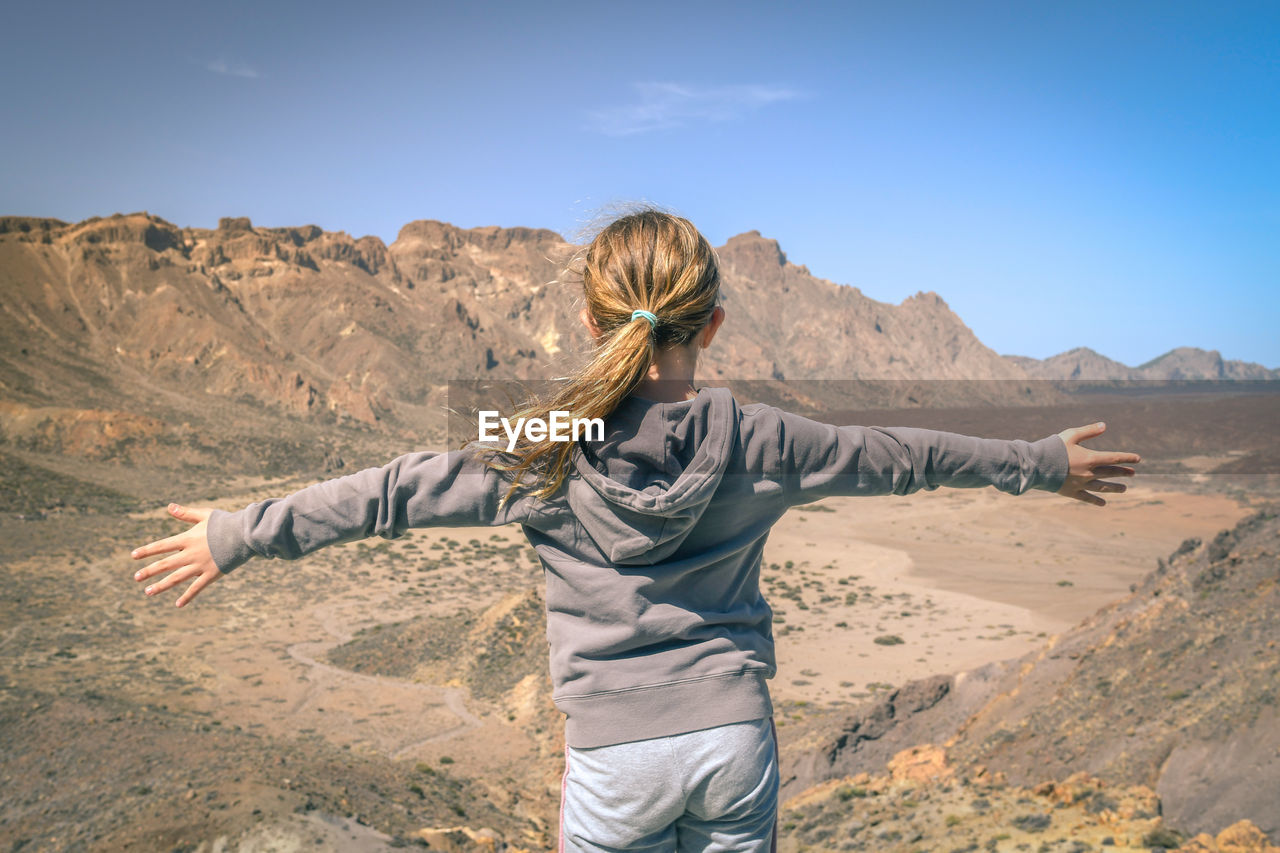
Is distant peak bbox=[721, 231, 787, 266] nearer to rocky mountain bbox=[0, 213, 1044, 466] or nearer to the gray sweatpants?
rocky mountain bbox=[0, 213, 1044, 466]

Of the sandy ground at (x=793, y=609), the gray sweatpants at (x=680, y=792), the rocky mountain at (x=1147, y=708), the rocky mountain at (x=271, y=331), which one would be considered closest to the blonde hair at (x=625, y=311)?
the gray sweatpants at (x=680, y=792)

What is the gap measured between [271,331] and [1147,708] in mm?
71528

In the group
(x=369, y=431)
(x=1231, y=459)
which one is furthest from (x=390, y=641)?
(x=1231, y=459)

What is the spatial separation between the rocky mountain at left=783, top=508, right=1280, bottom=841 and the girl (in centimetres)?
459

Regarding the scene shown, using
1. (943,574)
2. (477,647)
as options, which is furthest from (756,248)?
(477,647)

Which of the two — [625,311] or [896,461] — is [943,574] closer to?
[896,461]

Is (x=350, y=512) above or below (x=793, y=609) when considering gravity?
above

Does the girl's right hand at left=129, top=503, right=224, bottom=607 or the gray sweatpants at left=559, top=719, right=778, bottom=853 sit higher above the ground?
the girl's right hand at left=129, top=503, right=224, bottom=607

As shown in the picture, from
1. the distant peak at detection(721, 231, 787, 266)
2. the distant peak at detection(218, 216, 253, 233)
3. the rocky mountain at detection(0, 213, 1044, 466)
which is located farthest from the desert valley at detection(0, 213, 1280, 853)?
the distant peak at detection(721, 231, 787, 266)

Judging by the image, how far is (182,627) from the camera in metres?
17.1

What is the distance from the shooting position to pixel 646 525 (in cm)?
137

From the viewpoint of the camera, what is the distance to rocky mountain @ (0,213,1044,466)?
1817 inches

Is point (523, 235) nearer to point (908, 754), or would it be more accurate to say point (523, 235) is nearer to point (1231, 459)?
point (1231, 459)

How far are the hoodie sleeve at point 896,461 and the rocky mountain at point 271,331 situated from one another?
102ft
